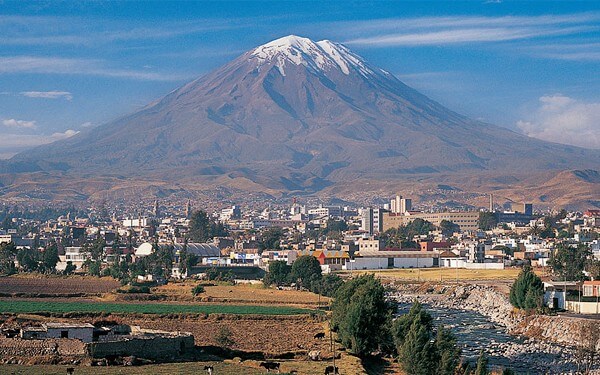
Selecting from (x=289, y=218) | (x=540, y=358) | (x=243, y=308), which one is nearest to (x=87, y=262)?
(x=243, y=308)

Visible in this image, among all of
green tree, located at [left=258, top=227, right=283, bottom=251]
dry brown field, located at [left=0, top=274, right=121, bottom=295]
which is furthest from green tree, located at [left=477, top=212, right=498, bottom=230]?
dry brown field, located at [left=0, top=274, right=121, bottom=295]

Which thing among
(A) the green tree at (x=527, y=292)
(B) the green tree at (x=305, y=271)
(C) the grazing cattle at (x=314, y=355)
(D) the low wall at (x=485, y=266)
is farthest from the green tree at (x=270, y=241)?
Answer: (C) the grazing cattle at (x=314, y=355)

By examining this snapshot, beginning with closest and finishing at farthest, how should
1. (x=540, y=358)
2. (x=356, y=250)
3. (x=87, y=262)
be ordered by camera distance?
(x=540, y=358), (x=87, y=262), (x=356, y=250)

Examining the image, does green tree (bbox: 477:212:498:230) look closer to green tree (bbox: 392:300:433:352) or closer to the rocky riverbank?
the rocky riverbank

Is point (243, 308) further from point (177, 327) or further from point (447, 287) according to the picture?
point (447, 287)

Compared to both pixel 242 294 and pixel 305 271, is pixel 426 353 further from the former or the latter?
pixel 305 271

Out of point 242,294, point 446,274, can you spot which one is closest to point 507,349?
point 242,294

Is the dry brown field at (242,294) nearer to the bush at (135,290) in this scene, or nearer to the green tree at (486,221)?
the bush at (135,290)
